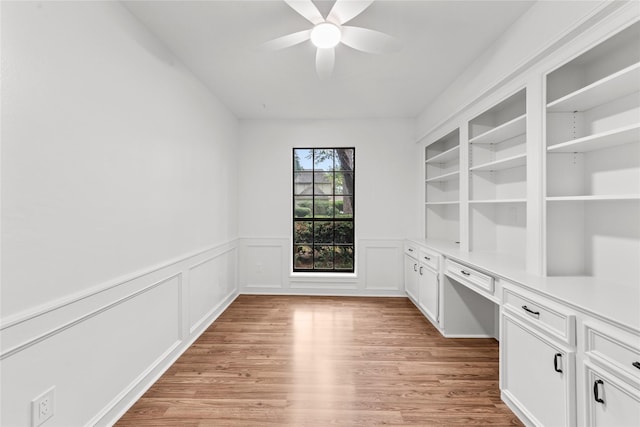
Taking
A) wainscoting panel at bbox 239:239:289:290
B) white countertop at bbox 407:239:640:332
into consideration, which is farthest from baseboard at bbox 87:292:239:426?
white countertop at bbox 407:239:640:332

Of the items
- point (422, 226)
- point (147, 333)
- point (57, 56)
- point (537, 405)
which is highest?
point (57, 56)

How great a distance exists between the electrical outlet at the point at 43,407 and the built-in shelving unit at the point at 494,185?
127 inches

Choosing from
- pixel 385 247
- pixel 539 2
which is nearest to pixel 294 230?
pixel 385 247

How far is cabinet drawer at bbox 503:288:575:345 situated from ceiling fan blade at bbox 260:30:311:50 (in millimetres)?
2157

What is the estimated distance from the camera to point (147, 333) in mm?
2160

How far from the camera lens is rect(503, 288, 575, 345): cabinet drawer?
142 cm

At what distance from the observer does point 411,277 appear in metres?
4.02

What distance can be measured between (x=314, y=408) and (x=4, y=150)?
2123 millimetres

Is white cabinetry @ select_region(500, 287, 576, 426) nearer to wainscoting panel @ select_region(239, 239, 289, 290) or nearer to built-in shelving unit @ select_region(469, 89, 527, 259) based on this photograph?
built-in shelving unit @ select_region(469, 89, 527, 259)

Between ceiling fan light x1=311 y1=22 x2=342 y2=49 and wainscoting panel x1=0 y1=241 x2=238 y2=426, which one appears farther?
ceiling fan light x1=311 y1=22 x2=342 y2=49

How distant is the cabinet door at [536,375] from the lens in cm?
145

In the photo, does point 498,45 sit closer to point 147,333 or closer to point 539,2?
point 539,2

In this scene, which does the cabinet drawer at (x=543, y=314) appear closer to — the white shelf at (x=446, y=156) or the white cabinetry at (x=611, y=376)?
the white cabinetry at (x=611, y=376)

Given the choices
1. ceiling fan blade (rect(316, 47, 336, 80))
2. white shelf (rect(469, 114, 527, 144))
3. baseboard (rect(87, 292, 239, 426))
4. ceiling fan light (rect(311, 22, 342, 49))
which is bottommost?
baseboard (rect(87, 292, 239, 426))
